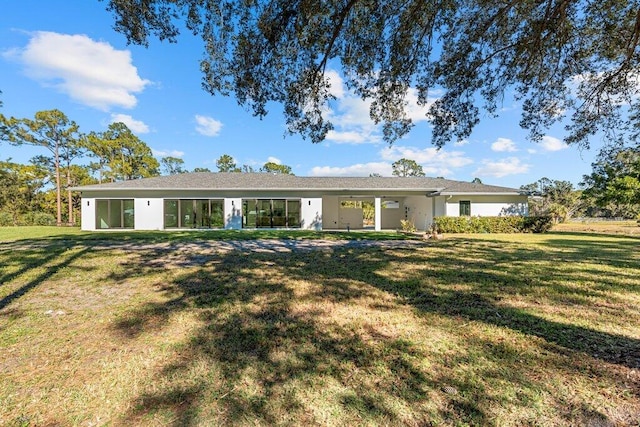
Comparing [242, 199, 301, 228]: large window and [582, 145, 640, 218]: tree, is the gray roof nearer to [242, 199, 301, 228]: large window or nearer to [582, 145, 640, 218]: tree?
[242, 199, 301, 228]: large window

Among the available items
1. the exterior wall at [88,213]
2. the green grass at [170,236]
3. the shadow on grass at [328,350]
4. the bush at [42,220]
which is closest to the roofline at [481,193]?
the green grass at [170,236]

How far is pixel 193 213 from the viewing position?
19047 millimetres

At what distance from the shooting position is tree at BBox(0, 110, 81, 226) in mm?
27562

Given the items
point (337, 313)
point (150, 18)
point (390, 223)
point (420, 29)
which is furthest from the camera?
point (390, 223)

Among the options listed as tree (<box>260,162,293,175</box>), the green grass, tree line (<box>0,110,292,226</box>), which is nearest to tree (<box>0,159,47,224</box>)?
tree line (<box>0,110,292,226</box>)

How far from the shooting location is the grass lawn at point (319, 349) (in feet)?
7.29

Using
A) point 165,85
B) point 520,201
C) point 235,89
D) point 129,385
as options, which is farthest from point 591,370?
point 520,201

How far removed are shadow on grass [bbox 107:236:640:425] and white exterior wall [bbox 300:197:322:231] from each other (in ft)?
42.1

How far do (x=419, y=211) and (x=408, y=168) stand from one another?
3226 cm

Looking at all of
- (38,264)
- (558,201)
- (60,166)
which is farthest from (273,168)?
(38,264)

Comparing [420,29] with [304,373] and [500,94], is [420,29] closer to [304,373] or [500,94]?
[500,94]

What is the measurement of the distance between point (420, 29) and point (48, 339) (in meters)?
8.75

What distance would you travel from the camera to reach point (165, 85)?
14.3 metres

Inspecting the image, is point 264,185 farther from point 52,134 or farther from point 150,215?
point 52,134
